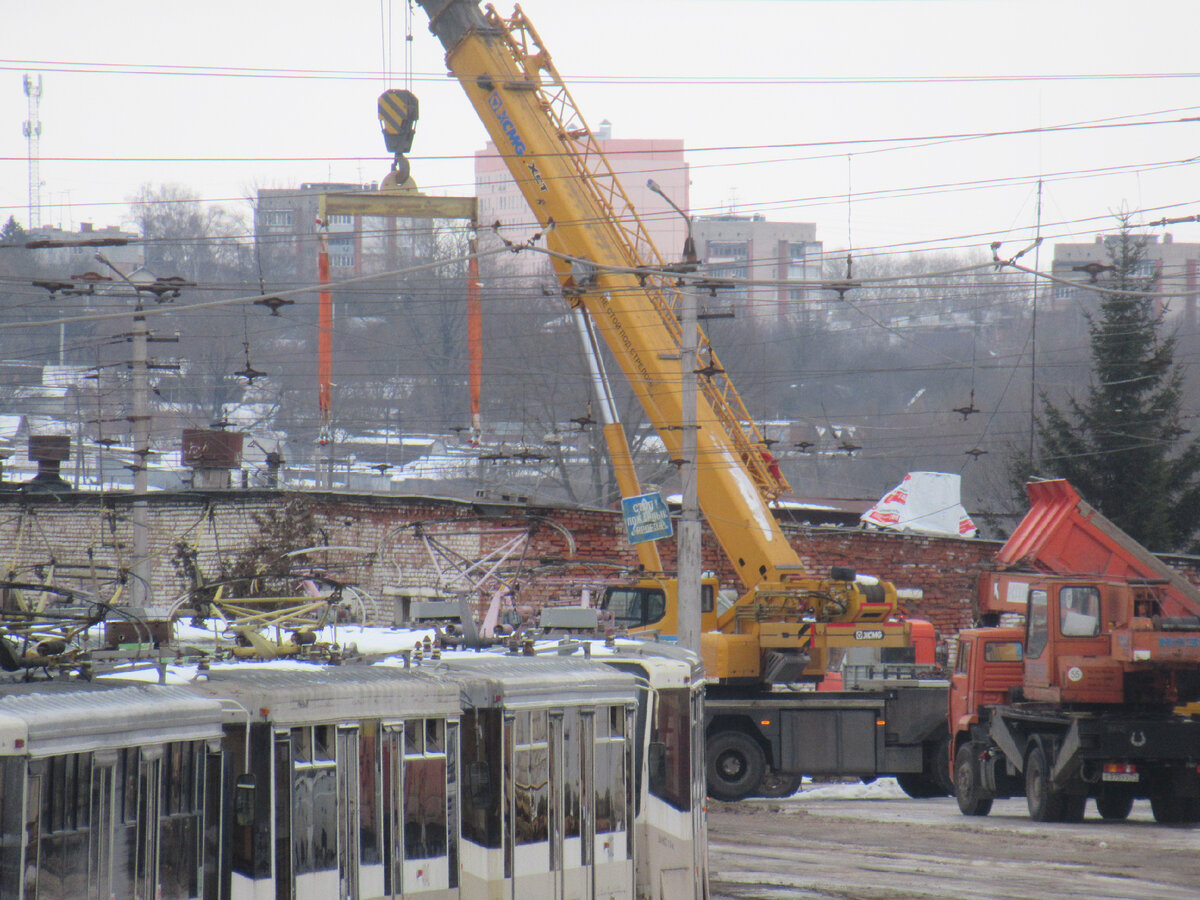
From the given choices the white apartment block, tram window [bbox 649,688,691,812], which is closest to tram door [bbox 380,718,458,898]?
tram window [bbox 649,688,691,812]

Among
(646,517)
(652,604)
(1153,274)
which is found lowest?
(652,604)

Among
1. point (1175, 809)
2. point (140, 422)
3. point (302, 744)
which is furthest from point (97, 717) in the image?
point (140, 422)

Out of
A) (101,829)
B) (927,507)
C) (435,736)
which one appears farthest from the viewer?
(927,507)

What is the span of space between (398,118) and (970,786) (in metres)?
12.7

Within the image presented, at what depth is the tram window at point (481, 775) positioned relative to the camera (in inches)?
368

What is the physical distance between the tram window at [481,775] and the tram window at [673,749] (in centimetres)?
155

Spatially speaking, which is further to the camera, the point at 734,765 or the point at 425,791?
the point at 734,765

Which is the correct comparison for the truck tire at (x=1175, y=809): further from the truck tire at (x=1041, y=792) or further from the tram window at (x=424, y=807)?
the tram window at (x=424, y=807)

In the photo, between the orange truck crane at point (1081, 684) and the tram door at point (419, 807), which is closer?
the tram door at point (419, 807)

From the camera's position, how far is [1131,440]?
1615 inches

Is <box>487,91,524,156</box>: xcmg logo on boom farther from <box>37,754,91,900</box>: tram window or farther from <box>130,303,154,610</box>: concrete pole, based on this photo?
<box>37,754,91,900</box>: tram window

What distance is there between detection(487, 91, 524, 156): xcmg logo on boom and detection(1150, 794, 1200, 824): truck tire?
12.2 metres

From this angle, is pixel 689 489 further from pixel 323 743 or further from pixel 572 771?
pixel 323 743

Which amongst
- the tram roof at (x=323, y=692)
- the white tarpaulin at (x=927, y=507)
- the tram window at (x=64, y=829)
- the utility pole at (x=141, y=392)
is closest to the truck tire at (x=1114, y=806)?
the tram roof at (x=323, y=692)
